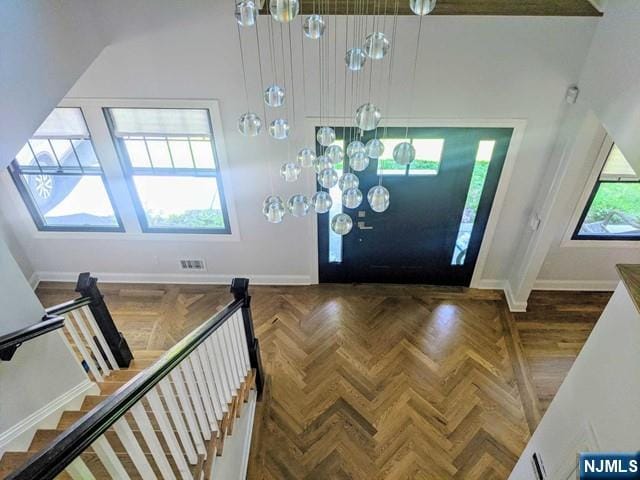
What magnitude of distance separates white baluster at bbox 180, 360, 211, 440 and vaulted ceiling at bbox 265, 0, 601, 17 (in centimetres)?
256

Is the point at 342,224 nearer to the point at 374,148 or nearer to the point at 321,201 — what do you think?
the point at 321,201

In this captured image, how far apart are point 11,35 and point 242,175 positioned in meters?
2.08

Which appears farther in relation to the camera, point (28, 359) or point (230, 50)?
point (230, 50)

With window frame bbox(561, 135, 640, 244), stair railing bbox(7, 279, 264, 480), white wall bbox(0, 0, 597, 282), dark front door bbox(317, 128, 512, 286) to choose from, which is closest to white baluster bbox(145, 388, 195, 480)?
stair railing bbox(7, 279, 264, 480)

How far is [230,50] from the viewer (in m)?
3.50

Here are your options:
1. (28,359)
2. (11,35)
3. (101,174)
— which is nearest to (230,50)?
(11,35)

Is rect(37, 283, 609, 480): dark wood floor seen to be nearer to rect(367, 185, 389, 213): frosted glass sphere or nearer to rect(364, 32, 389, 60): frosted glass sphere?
rect(367, 185, 389, 213): frosted glass sphere

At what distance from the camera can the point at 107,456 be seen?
1.56 metres

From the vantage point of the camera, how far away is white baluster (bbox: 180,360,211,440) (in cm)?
217

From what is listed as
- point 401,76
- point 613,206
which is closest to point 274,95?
point 401,76

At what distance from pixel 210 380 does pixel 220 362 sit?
0.19 m

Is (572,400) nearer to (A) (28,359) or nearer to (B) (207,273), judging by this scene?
(A) (28,359)

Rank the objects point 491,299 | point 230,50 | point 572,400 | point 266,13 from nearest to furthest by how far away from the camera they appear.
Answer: point 572,400, point 266,13, point 230,50, point 491,299

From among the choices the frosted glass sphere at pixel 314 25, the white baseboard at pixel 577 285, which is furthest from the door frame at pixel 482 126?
the frosted glass sphere at pixel 314 25
